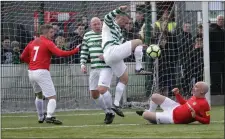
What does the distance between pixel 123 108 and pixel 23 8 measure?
11.2 ft

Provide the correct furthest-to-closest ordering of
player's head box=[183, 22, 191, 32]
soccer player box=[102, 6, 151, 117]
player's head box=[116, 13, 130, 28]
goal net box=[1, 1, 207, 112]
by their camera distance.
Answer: player's head box=[183, 22, 191, 32], goal net box=[1, 1, 207, 112], player's head box=[116, 13, 130, 28], soccer player box=[102, 6, 151, 117]

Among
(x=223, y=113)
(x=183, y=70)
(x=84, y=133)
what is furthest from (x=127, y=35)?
(x=84, y=133)

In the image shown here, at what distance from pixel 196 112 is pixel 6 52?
6802 millimetres

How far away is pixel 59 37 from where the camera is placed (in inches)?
675

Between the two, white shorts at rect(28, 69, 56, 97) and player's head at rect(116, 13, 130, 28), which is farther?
player's head at rect(116, 13, 130, 28)

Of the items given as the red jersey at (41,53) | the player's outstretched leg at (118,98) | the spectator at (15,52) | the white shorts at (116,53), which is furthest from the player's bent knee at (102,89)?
the spectator at (15,52)

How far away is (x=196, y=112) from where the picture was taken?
1207 centimetres

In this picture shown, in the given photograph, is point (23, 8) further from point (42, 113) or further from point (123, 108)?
point (42, 113)

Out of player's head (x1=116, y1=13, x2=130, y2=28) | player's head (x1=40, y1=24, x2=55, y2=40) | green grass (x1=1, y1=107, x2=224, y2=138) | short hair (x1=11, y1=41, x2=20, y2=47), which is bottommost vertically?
green grass (x1=1, y1=107, x2=224, y2=138)

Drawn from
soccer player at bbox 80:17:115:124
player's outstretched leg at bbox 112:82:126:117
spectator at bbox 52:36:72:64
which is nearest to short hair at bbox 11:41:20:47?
spectator at bbox 52:36:72:64

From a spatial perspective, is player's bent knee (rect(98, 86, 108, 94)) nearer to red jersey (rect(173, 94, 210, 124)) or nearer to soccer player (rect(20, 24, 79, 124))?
soccer player (rect(20, 24, 79, 124))

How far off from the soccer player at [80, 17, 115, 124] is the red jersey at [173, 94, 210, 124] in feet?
4.43

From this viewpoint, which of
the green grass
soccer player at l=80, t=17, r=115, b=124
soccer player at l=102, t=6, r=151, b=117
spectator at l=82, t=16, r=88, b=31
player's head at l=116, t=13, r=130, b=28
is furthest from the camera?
spectator at l=82, t=16, r=88, b=31

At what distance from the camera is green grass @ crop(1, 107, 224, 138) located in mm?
10352
